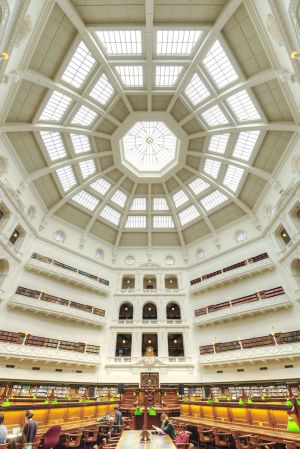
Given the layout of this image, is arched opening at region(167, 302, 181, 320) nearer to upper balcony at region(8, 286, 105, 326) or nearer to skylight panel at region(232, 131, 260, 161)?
upper balcony at region(8, 286, 105, 326)

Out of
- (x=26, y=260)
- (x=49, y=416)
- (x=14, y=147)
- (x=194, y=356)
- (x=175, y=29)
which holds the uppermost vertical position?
(x=175, y=29)

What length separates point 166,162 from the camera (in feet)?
91.9

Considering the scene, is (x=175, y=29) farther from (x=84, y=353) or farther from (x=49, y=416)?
(x=84, y=353)

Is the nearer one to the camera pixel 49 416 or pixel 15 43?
pixel 49 416

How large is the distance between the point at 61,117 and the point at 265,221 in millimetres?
21549

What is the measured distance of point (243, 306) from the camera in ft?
73.2

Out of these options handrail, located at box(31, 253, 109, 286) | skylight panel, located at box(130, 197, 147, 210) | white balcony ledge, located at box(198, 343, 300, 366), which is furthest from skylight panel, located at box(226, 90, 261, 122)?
handrail, located at box(31, 253, 109, 286)

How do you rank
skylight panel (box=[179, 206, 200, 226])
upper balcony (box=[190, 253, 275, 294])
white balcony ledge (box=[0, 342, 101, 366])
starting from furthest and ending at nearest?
skylight panel (box=[179, 206, 200, 226])
upper balcony (box=[190, 253, 275, 294])
white balcony ledge (box=[0, 342, 101, 366])

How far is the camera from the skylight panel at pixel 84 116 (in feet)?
68.0

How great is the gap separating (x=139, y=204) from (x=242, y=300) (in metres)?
16.0

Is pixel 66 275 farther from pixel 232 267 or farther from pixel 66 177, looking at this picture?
pixel 232 267

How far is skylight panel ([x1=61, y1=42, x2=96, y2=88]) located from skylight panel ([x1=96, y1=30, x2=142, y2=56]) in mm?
1349

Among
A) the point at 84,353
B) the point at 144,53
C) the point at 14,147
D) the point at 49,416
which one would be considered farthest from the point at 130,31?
the point at 84,353

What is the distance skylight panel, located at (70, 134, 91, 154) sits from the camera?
2286 centimetres
